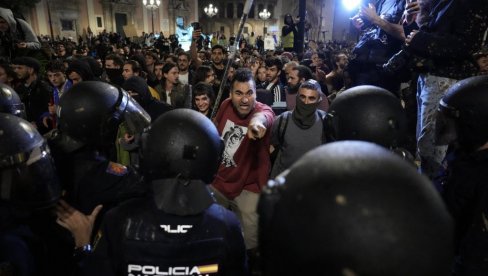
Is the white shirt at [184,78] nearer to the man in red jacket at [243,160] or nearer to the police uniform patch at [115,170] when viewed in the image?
the man in red jacket at [243,160]

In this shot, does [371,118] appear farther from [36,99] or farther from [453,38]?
[36,99]

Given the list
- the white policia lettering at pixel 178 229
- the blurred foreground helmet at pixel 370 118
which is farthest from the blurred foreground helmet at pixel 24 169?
the blurred foreground helmet at pixel 370 118

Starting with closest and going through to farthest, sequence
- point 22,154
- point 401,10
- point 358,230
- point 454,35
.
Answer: point 358,230, point 22,154, point 454,35, point 401,10

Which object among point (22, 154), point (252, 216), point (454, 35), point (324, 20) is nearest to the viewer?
point (22, 154)

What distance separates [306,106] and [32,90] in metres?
4.29

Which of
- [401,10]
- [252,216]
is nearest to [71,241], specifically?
[252,216]

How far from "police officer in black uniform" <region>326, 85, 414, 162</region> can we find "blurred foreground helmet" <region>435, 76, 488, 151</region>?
0.26 meters

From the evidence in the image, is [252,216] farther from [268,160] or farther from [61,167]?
[61,167]

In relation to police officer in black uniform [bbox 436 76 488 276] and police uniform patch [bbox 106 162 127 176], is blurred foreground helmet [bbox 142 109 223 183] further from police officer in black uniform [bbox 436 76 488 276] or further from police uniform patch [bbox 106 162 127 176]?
police officer in black uniform [bbox 436 76 488 276]

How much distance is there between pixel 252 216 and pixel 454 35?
241cm

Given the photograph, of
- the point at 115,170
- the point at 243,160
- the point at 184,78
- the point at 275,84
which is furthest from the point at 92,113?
the point at 184,78

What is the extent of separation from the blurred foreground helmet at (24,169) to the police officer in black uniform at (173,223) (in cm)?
50

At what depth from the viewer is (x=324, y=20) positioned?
42.8 metres

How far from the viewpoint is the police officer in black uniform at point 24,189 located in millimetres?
1825
